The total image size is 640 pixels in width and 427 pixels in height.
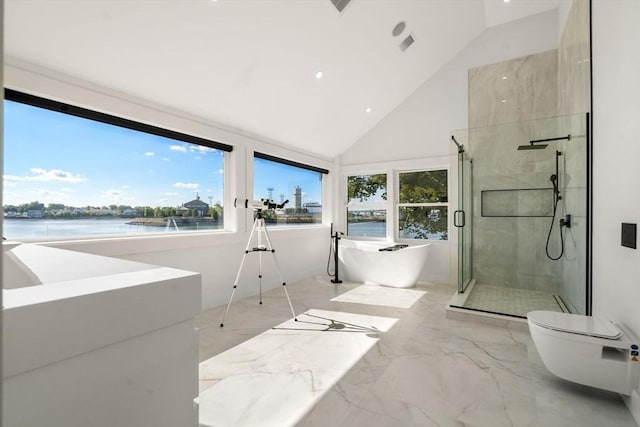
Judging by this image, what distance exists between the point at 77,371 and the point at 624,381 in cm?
238

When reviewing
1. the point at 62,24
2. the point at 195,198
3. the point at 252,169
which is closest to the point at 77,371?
the point at 62,24

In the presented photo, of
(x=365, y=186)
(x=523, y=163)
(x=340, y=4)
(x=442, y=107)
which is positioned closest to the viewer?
(x=340, y=4)

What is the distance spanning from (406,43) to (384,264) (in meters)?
2.73

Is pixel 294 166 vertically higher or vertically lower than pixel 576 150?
higher

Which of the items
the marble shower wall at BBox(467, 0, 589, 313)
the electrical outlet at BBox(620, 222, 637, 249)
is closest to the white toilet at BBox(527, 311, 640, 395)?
the electrical outlet at BBox(620, 222, 637, 249)

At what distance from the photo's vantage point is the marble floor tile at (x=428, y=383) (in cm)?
158

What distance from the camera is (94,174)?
101 inches

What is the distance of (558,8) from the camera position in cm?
387

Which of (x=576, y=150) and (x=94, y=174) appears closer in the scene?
(x=94, y=174)

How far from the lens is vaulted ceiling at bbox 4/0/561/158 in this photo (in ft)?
6.68

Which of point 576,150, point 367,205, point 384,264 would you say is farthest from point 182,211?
point 576,150

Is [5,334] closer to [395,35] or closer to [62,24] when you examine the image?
[62,24]

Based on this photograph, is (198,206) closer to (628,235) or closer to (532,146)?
(628,235)

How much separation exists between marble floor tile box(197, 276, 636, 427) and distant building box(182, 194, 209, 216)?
111 cm
